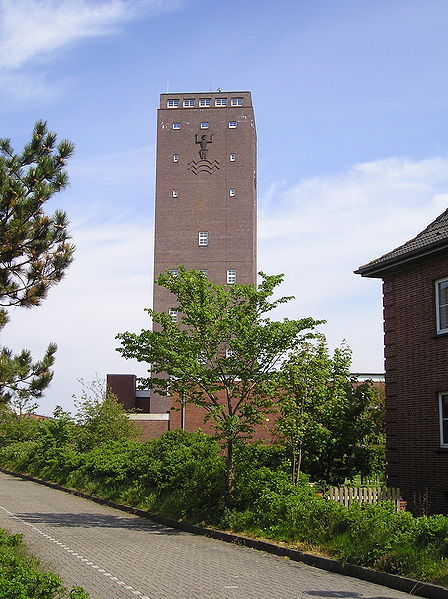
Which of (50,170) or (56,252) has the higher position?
(50,170)

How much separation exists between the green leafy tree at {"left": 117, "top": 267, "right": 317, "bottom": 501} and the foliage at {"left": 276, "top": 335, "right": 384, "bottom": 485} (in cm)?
61

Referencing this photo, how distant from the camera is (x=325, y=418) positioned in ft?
70.9

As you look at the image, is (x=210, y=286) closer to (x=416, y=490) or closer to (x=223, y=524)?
(x=223, y=524)

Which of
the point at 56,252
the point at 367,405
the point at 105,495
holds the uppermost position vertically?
the point at 56,252

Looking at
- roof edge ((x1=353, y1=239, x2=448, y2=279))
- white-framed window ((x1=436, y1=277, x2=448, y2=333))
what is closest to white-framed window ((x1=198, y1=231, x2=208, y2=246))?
roof edge ((x1=353, y1=239, x2=448, y2=279))

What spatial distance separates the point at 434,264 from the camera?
19438 mm

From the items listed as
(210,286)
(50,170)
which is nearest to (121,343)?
(210,286)

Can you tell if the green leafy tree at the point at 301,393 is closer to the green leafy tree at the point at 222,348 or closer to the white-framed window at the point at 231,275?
the green leafy tree at the point at 222,348

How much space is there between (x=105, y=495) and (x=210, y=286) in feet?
32.9

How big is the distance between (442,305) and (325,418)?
4794mm

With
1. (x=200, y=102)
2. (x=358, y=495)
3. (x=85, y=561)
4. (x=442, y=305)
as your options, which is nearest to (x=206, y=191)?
(x=200, y=102)

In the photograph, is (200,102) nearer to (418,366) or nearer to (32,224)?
(418,366)

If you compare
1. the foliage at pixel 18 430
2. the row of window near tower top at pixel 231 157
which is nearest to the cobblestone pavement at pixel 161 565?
the foliage at pixel 18 430

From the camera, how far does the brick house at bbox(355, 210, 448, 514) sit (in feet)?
61.7
